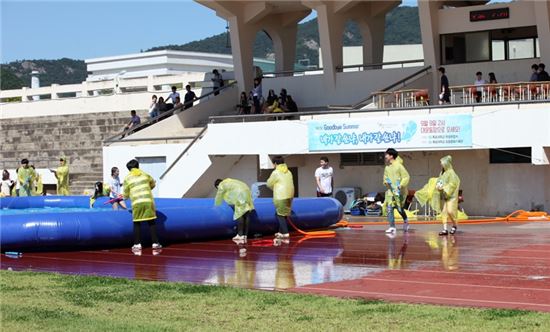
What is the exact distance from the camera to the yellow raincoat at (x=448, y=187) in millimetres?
21797

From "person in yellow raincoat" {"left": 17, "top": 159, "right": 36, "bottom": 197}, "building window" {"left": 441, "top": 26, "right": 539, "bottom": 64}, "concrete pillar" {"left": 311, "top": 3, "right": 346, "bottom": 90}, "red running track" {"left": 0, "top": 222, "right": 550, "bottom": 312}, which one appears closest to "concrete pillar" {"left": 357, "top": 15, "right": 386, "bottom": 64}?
"concrete pillar" {"left": 311, "top": 3, "right": 346, "bottom": 90}

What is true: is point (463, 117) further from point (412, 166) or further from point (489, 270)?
point (489, 270)

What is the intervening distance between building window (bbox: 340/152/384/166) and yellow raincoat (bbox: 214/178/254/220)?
11894 millimetres

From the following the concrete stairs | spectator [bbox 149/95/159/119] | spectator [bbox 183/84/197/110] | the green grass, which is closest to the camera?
the green grass

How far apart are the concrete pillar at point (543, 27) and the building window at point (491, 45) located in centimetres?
148

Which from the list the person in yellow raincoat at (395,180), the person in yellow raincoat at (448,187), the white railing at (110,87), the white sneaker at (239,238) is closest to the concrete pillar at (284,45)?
the white railing at (110,87)

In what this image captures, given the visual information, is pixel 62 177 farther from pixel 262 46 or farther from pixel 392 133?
pixel 262 46

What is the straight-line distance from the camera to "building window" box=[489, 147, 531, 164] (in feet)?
95.6

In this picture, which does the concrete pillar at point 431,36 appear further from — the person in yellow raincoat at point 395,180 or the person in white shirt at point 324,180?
the person in yellow raincoat at point 395,180

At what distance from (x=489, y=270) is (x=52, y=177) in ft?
96.1

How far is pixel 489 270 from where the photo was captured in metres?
16.2

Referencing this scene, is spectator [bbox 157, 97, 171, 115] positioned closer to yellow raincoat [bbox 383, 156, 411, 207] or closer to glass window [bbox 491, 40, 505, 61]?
glass window [bbox 491, 40, 505, 61]

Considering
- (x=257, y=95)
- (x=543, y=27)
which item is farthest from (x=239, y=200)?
(x=257, y=95)

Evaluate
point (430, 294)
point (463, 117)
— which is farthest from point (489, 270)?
point (463, 117)
